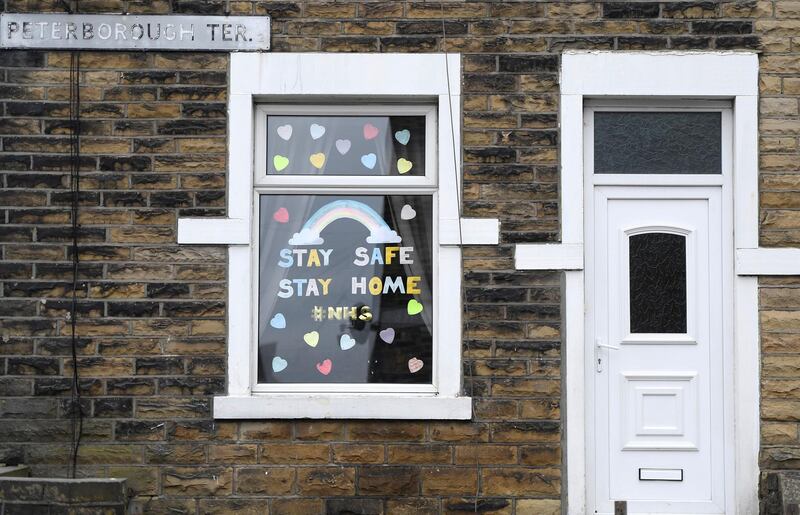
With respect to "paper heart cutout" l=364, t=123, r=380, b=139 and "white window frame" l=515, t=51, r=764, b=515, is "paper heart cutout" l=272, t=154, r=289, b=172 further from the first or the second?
"white window frame" l=515, t=51, r=764, b=515

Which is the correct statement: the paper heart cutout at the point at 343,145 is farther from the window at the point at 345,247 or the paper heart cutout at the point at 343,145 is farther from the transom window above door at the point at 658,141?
the transom window above door at the point at 658,141

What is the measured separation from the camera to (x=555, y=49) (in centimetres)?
672

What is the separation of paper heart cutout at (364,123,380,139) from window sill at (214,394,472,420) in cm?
170

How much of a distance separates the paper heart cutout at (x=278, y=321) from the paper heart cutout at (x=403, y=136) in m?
1.37

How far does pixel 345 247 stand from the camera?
6844 mm

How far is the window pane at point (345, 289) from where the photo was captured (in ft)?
22.3

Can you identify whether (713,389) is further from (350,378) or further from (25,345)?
(25,345)

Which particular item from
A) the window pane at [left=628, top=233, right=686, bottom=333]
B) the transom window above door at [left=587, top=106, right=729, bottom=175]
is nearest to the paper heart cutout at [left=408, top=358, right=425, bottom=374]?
the window pane at [left=628, top=233, right=686, bottom=333]

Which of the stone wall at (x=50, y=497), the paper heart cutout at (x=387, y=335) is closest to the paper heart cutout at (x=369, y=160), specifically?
the paper heart cutout at (x=387, y=335)

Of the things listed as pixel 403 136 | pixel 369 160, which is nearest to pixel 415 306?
pixel 369 160

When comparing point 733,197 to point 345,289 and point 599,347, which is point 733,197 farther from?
point 345,289

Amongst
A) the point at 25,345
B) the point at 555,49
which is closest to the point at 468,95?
the point at 555,49

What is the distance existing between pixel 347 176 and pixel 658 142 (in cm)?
204

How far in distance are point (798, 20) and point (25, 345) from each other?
532cm
